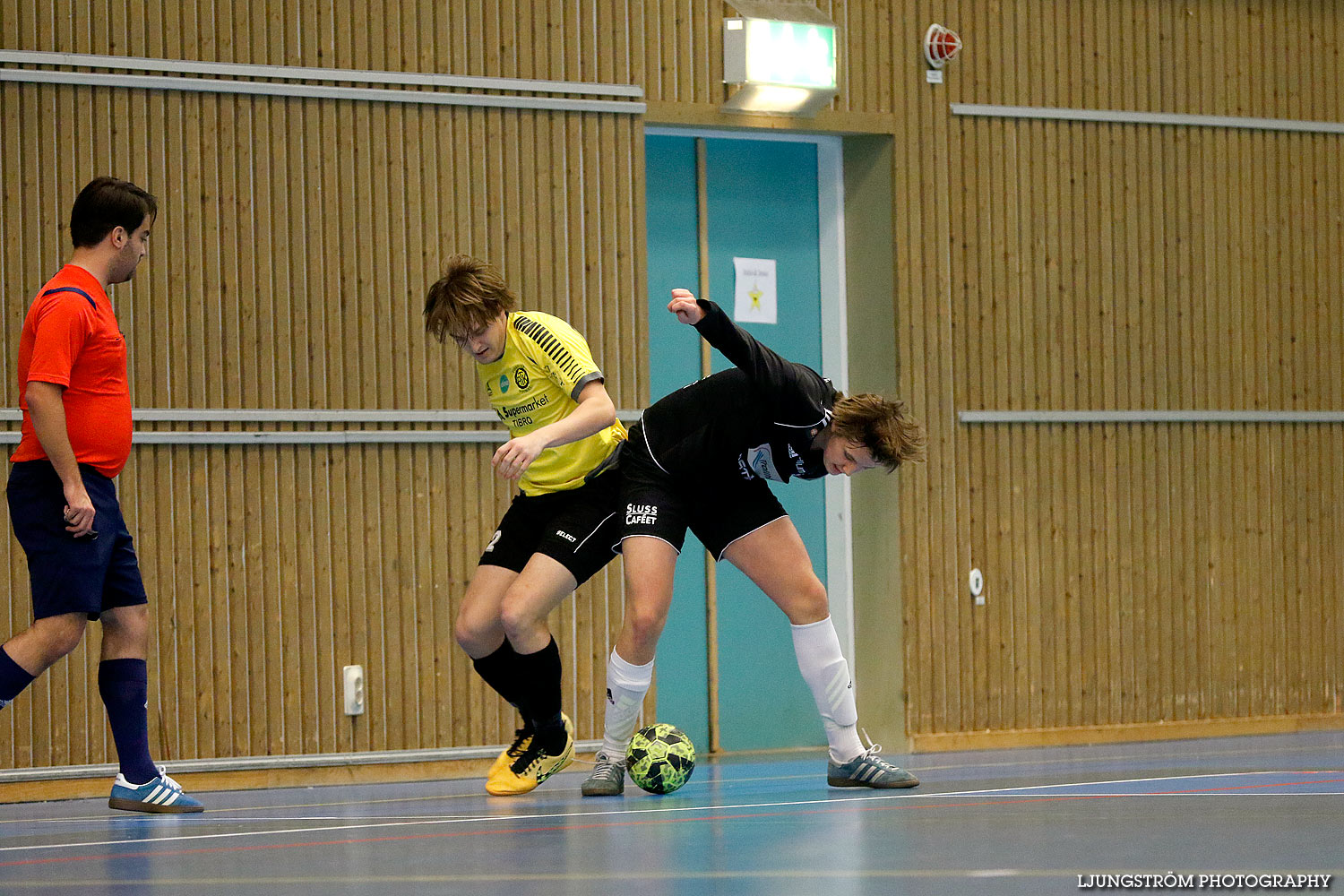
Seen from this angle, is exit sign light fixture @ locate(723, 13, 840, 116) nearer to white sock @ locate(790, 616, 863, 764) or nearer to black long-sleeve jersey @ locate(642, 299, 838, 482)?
black long-sleeve jersey @ locate(642, 299, 838, 482)

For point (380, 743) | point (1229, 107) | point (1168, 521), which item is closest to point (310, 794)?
point (380, 743)

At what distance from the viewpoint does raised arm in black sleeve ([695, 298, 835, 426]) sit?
422 cm

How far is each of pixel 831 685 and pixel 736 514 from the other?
593mm

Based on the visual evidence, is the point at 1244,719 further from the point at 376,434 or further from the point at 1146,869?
Result: the point at 1146,869

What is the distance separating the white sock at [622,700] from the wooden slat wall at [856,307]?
1.94 metres

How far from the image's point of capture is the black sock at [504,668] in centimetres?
479

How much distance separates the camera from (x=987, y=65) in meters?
7.43

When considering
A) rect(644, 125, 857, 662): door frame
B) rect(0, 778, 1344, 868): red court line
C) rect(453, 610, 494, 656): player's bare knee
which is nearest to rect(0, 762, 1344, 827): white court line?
rect(0, 778, 1344, 868): red court line

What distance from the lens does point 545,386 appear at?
4637 millimetres

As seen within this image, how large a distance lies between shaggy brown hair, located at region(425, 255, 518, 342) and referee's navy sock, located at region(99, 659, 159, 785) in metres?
1.30

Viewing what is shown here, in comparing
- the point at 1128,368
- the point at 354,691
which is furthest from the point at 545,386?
the point at 1128,368

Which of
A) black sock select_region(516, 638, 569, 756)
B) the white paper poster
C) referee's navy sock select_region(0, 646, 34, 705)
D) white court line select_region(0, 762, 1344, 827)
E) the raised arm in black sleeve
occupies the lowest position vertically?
white court line select_region(0, 762, 1344, 827)

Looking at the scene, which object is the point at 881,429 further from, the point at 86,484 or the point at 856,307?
the point at 856,307

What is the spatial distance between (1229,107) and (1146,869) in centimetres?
608
